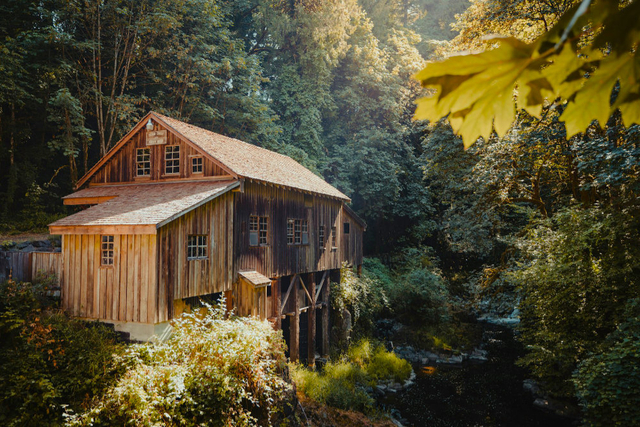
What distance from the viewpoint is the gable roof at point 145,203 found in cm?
969

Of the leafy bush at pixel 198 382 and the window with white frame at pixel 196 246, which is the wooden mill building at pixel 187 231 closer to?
the window with white frame at pixel 196 246

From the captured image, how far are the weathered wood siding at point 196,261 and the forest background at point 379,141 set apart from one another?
749 centimetres

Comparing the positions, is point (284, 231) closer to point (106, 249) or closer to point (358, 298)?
point (106, 249)

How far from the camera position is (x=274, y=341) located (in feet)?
34.3

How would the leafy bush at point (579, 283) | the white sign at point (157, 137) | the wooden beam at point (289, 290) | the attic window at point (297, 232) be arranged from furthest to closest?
the wooden beam at point (289, 290) < the attic window at point (297, 232) < the white sign at point (157, 137) < the leafy bush at point (579, 283)

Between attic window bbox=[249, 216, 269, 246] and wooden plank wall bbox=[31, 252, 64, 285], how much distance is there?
5.34m

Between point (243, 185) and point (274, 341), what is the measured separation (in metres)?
4.64

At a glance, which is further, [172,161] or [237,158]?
[237,158]

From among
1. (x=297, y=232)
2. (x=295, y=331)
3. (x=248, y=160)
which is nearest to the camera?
(x=248, y=160)

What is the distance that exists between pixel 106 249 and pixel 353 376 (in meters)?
10.6

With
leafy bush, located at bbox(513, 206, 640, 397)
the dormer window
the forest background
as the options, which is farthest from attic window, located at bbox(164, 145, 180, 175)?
leafy bush, located at bbox(513, 206, 640, 397)

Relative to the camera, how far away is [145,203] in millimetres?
10844

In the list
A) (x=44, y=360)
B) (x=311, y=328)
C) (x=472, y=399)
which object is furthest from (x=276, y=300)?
(x=472, y=399)

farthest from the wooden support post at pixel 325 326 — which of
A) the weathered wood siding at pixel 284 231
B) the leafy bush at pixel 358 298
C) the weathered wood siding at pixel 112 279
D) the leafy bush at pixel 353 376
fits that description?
the weathered wood siding at pixel 112 279
